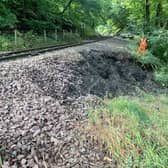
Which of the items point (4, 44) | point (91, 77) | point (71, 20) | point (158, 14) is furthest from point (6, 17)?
point (71, 20)

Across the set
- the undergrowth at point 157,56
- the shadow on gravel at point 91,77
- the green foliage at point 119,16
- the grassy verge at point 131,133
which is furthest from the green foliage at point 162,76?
the green foliage at point 119,16

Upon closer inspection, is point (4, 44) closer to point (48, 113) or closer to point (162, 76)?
point (162, 76)

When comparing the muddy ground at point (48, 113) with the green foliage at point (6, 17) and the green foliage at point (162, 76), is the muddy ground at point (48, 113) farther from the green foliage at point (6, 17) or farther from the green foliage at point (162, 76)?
the green foliage at point (6, 17)

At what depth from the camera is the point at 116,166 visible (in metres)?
4.41

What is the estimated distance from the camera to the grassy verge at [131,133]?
4477mm

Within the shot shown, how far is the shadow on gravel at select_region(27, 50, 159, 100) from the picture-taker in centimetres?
739

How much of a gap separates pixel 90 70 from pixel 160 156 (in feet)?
21.4

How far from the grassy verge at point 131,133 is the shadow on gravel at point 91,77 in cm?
133

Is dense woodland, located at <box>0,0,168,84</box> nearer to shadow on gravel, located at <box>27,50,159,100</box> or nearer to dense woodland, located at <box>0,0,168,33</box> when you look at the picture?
dense woodland, located at <box>0,0,168,33</box>

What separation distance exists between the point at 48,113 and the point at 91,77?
438 cm

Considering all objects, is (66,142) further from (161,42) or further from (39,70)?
(161,42)

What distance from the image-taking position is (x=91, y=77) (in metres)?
9.77

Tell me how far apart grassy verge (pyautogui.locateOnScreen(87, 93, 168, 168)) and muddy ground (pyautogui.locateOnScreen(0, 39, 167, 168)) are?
22 centimetres

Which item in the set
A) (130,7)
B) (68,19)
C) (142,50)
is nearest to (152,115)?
(142,50)
